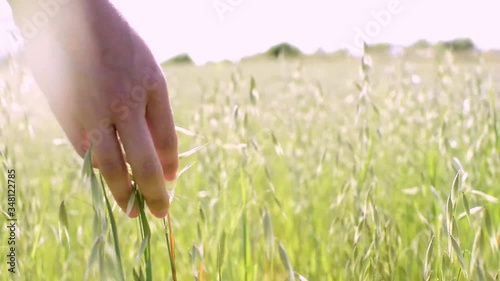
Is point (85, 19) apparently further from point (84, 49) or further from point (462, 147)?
point (462, 147)

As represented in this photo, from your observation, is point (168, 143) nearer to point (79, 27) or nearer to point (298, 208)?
point (79, 27)

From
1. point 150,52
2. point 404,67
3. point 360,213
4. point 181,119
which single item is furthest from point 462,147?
point 181,119

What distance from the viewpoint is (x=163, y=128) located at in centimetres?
75

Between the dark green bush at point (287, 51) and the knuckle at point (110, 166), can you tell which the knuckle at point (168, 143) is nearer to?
the knuckle at point (110, 166)

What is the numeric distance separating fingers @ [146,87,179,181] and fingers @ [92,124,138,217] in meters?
0.05

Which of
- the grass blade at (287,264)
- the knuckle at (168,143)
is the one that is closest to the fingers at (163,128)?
the knuckle at (168,143)

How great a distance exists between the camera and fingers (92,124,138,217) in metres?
0.71

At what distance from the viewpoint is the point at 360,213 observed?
1178mm

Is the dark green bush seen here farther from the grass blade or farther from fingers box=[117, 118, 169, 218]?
fingers box=[117, 118, 169, 218]

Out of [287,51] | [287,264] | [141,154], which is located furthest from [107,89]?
[287,51]

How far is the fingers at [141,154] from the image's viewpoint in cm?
70

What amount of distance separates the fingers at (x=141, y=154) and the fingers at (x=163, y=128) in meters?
0.03

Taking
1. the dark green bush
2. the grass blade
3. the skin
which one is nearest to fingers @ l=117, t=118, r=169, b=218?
the skin

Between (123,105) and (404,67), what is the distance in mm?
1821
